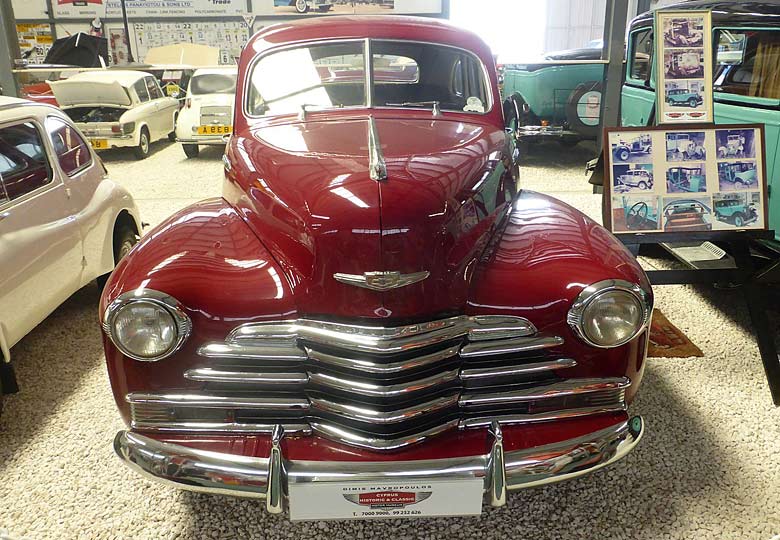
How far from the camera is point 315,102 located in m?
2.96

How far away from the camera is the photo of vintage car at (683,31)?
3205 millimetres

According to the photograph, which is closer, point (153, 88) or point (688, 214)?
point (688, 214)

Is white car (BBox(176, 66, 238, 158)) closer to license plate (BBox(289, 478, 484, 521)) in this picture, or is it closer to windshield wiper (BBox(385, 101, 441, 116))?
windshield wiper (BBox(385, 101, 441, 116))

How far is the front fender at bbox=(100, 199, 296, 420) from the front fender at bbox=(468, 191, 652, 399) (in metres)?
0.65

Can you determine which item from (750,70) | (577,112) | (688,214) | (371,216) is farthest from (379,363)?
(577,112)

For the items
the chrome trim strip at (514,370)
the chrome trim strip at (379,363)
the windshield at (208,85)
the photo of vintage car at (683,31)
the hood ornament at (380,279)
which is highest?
the photo of vintage car at (683,31)

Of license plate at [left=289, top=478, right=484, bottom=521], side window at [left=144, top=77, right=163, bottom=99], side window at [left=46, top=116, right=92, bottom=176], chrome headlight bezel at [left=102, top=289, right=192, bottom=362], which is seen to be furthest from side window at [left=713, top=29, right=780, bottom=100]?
side window at [left=144, top=77, right=163, bottom=99]

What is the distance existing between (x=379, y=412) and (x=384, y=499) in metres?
0.24

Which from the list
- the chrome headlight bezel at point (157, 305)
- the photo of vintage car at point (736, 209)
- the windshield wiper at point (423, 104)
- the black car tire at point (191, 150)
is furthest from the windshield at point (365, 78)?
the black car tire at point (191, 150)

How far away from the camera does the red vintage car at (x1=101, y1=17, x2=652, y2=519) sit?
1786 millimetres

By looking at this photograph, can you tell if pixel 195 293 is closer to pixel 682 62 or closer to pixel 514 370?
pixel 514 370

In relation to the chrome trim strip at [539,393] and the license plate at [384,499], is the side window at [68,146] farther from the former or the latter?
the chrome trim strip at [539,393]

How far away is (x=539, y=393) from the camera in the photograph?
1.91 meters

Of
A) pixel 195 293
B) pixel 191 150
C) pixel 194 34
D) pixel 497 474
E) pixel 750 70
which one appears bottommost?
pixel 191 150
